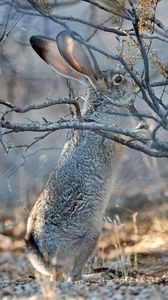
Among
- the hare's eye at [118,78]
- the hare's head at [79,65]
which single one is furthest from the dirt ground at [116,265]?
the hare's eye at [118,78]

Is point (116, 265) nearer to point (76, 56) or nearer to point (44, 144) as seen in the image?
point (76, 56)

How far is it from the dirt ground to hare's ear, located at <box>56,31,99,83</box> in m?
0.99

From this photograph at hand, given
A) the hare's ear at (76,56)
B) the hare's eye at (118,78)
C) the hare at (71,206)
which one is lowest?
the hare at (71,206)

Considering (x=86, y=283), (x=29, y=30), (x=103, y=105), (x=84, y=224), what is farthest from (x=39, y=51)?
(x=29, y=30)

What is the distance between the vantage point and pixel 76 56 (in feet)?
14.6

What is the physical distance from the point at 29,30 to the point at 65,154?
2.58 m

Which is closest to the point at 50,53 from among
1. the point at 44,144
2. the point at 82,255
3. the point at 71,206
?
the point at 71,206

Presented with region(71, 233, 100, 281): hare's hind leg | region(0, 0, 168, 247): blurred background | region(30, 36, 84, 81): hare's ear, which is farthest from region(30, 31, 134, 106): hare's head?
region(0, 0, 168, 247): blurred background

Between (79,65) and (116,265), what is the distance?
5.85ft

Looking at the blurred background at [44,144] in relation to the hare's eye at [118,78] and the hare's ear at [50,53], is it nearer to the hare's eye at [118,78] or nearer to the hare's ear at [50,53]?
the hare's eye at [118,78]

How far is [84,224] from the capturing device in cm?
497

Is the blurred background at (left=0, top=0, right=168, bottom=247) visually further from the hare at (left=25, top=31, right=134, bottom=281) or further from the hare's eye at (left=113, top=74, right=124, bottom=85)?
the hare at (left=25, top=31, right=134, bottom=281)

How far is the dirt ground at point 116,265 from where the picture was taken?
13.4 feet

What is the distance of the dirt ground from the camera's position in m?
4.08
